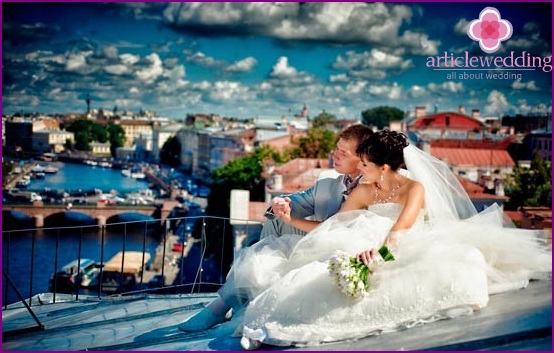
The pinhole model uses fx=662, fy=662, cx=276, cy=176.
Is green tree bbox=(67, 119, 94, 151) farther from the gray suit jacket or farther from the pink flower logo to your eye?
the gray suit jacket

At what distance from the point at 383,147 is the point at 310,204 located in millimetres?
490

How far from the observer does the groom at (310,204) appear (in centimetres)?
283

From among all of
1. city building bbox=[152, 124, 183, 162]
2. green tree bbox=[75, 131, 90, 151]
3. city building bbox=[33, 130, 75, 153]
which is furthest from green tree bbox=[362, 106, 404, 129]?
city building bbox=[33, 130, 75, 153]

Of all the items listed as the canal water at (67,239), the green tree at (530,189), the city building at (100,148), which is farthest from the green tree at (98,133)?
the green tree at (530,189)

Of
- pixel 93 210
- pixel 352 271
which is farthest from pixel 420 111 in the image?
pixel 352 271

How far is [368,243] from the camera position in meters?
2.59

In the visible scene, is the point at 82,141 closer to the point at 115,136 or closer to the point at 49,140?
the point at 49,140

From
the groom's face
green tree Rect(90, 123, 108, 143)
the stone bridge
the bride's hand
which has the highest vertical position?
green tree Rect(90, 123, 108, 143)

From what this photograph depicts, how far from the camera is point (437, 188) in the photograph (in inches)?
114

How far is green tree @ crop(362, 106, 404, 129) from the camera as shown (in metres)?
74.6

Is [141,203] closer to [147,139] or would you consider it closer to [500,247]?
[147,139]

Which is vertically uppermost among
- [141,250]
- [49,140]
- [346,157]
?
[49,140]

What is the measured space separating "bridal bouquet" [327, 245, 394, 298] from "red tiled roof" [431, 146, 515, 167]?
32.1 metres

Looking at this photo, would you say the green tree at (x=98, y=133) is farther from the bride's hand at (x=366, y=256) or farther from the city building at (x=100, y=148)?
the bride's hand at (x=366, y=256)
